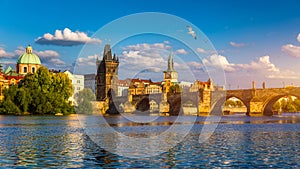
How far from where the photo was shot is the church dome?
123 m

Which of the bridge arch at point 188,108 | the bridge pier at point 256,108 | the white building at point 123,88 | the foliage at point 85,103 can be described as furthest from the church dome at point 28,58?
the bridge pier at point 256,108

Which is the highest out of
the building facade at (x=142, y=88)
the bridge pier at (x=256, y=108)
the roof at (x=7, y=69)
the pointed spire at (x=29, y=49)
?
the pointed spire at (x=29, y=49)

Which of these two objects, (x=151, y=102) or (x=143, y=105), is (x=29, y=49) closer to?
(x=143, y=105)

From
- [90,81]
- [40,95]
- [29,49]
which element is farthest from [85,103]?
[90,81]

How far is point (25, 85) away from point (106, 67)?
5541cm

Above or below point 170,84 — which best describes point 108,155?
below

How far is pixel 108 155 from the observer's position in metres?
A: 17.3

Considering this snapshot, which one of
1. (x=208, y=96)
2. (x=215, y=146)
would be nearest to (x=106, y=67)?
(x=208, y=96)

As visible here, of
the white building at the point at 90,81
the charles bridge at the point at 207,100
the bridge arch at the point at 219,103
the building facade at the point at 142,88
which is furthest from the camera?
the white building at the point at 90,81

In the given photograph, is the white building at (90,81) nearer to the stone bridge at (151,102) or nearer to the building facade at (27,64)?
the building facade at (27,64)

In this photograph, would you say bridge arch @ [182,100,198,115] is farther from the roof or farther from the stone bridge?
the roof

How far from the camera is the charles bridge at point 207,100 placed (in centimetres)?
7462

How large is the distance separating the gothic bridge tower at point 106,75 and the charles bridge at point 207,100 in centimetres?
1240

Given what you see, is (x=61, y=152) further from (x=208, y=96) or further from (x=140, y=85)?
(x=140, y=85)
